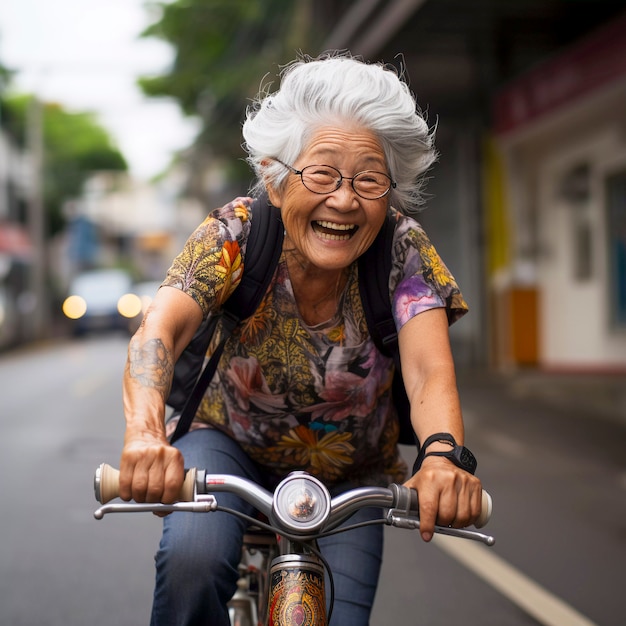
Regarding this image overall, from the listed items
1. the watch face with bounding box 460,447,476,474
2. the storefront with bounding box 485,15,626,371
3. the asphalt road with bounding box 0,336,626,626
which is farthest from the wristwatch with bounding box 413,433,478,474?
the storefront with bounding box 485,15,626,371

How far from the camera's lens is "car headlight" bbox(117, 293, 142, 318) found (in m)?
27.5

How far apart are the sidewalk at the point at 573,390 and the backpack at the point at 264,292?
25.2 ft

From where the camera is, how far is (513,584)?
4.79 m

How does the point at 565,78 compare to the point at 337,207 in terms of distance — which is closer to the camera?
the point at 337,207

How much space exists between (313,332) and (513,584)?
269 cm

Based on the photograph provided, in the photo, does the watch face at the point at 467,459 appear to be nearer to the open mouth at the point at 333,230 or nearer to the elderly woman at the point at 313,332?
the elderly woman at the point at 313,332

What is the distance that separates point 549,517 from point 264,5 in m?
16.4

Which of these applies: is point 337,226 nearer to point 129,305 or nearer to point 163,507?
point 163,507

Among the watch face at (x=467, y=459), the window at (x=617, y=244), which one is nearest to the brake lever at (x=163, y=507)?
the watch face at (x=467, y=459)

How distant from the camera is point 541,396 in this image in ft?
38.7

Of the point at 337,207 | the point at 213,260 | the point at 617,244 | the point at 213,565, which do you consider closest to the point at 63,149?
the point at 617,244

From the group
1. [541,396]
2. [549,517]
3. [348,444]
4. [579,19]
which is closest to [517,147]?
[579,19]

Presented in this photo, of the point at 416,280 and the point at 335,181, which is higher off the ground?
the point at 335,181

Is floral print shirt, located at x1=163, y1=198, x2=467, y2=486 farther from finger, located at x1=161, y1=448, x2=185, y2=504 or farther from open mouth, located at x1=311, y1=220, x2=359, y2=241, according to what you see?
finger, located at x1=161, y1=448, x2=185, y2=504
